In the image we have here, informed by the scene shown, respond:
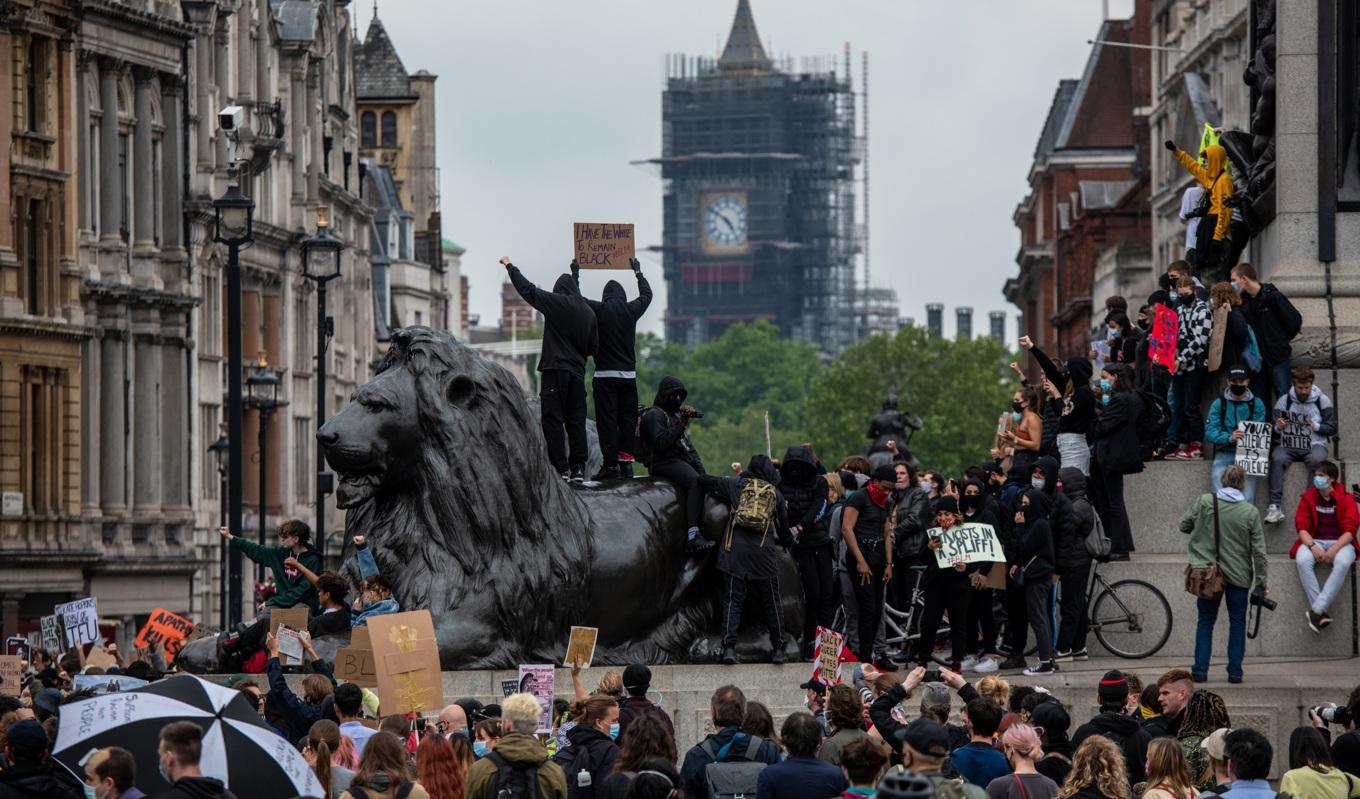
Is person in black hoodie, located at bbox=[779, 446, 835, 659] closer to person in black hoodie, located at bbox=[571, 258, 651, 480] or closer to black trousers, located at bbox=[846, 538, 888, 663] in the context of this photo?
black trousers, located at bbox=[846, 538, 888, 663]

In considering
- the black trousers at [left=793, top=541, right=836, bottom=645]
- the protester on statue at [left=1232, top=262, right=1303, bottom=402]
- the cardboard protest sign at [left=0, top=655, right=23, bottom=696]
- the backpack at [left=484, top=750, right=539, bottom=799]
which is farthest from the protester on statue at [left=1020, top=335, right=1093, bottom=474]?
the backpack at [left=484, top=750, right=539, bottom=799]

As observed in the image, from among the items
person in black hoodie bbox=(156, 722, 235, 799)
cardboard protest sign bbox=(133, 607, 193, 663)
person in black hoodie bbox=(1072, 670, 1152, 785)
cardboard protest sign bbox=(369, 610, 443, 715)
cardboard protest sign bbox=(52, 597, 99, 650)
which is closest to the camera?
person in black hoodie bbox=(156, 722, 235, 799)

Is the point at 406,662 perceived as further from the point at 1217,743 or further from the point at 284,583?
the point at 1217,743

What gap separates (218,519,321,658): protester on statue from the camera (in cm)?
2256

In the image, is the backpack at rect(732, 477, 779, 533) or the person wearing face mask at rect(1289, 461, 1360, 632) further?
the person wearing face mask at rect(1289, 461, 1360, 632)

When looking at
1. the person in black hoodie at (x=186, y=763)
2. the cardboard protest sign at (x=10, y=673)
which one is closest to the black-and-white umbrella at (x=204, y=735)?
the person in black hoodie at (x=186, y=763)

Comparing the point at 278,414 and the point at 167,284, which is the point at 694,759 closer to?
the point at 167,284

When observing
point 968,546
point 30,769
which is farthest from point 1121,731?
point 968,546

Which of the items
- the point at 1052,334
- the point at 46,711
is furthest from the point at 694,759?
the point at 1052,334

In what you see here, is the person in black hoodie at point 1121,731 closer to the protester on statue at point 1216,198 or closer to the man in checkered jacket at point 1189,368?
the man in checkered jacket at point 1189,368

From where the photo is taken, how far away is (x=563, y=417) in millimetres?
25094

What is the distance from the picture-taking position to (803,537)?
24.4m

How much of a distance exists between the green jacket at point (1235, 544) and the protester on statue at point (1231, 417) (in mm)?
2880

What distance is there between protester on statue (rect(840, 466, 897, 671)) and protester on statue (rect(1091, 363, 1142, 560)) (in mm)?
1882
